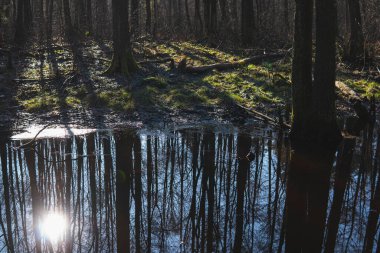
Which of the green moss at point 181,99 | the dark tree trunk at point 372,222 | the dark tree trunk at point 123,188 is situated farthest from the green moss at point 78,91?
the dark tree trunk at point 372,222

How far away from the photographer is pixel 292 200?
23.4ft

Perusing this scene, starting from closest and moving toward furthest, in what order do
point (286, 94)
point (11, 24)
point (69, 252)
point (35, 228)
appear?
point (69, 252), point (35, 228), point (286, 94), point (11, 24)

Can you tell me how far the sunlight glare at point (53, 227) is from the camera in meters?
5.99

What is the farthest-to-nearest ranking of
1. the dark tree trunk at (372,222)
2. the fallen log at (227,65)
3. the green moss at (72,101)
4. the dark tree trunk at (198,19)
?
the dark tree trunk at (198,19) < the fallen log at (227,65) < the green moss at (72,101) < the dark tree trunk at (372,222)

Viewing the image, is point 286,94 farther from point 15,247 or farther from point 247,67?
point 15,247

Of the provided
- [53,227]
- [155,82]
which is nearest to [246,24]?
[155,82]

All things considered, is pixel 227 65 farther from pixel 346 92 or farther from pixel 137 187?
pixel 137 187

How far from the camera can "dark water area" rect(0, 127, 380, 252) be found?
5.93m

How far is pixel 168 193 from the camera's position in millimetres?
7531

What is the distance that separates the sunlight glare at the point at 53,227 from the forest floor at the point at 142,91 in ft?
17.3

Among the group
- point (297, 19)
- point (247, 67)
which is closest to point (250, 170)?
point (297, 19)

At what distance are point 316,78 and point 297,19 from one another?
4.39ft

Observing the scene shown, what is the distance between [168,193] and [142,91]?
685 centimetres

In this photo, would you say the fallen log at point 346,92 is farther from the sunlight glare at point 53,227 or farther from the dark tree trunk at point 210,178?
the sunlight glare at point 53,227
